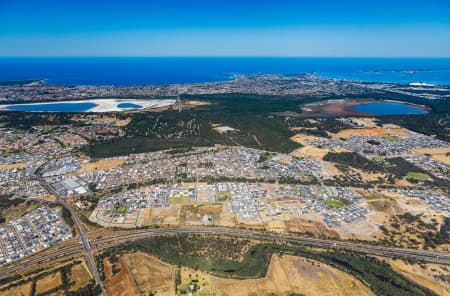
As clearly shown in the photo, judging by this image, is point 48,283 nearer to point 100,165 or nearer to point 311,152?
point 100,165

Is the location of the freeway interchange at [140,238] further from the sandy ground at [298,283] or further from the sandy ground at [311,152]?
the sandy ground at [311,152]

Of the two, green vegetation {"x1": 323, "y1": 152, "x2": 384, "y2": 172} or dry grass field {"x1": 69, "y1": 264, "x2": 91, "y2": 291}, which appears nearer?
dry grass field {"x1": 69, "y1": 264, "x2": 91, "y2": 291}

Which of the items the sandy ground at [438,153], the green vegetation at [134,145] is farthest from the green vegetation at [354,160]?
the green vegetation at [134,145]

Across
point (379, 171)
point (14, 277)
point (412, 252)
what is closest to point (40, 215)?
point (14, 277)

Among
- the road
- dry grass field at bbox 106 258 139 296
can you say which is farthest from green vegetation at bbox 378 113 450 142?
the road

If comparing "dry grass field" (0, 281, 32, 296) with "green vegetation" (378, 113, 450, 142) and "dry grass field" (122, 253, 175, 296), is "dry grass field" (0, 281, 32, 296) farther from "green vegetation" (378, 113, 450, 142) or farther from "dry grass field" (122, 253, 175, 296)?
"green vegetation" (378, 113, 450, 142)

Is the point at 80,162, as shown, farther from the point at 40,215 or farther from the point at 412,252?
the point at 412,252
